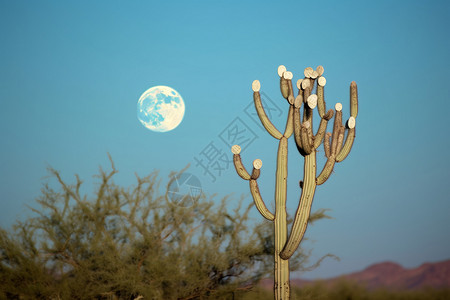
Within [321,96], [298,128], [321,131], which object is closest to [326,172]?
[321,131]

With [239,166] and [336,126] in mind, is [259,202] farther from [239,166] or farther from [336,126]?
[336,126]

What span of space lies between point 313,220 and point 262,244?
1173 millimetres

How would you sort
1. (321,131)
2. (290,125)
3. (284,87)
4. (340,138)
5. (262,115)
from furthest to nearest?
(262,115), (284,87), (340,138), (290,125), (321,131)

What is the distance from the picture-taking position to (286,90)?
678 cm

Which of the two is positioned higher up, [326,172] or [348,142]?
[348,142]

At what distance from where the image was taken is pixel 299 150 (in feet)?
21.0

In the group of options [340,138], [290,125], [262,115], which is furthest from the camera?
[262,115]

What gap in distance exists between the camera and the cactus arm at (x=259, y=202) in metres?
6.51

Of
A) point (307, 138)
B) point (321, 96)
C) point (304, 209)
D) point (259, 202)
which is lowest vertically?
point (304, 209)

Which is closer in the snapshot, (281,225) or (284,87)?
(281,225)

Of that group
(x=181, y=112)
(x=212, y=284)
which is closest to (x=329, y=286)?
(x=212, y=284)

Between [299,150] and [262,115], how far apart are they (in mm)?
842

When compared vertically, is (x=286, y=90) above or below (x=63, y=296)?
above

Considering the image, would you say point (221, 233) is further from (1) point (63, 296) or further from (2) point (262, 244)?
(1) point (63, 296)
